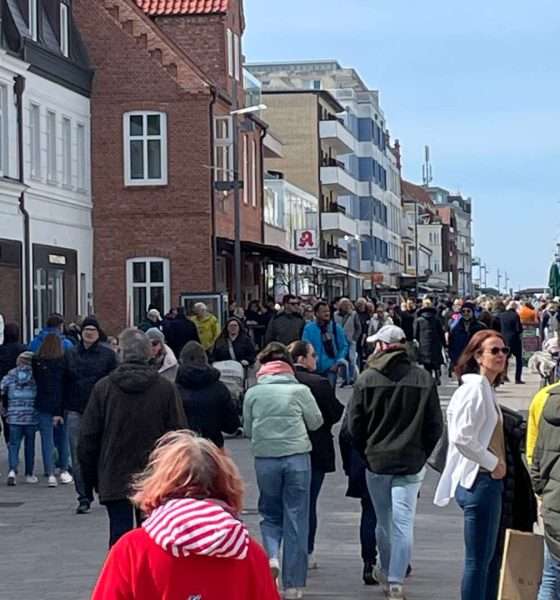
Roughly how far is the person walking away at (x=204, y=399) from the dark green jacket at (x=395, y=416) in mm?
1942

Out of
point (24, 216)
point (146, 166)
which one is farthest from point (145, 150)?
point (24, 216)

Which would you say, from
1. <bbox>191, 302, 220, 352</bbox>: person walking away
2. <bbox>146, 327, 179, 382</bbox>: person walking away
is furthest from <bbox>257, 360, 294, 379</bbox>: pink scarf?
<bbox>191, 302, 220, 352</bbox>: person walking away

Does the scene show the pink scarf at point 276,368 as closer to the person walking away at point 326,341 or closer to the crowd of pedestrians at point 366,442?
the crowd of pedestrians at point 366,442

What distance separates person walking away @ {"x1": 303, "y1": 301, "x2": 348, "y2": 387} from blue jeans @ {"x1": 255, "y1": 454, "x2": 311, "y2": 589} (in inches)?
450

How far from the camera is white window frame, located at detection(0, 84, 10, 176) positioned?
106ft

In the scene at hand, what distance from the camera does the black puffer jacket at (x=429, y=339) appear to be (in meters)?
28.8

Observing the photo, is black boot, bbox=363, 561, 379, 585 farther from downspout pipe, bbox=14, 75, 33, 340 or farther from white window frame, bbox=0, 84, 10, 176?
downspout pipe, bbox=14, 75, 33, 340

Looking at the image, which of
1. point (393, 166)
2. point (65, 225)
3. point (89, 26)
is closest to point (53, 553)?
point (65, 225)

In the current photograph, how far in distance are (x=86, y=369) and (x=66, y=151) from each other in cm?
2382

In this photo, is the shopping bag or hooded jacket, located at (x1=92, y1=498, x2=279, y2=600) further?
the shopping bag

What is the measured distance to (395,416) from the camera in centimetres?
945

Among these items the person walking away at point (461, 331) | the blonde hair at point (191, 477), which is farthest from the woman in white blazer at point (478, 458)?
the person walking away at point (461, 331)

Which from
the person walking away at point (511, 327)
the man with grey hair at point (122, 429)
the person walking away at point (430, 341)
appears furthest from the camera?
the person walking away at point (511, 327)

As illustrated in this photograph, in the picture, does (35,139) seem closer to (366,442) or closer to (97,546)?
(97,546)
